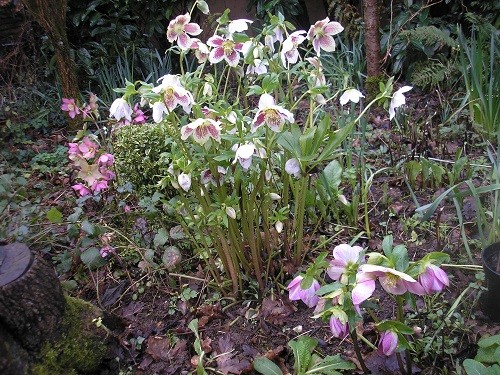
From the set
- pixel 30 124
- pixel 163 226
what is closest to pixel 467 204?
pixel 163 226

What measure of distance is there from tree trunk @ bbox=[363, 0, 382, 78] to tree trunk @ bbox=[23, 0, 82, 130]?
182cm

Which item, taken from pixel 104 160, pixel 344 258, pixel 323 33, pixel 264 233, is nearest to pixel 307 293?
pixel 344 258

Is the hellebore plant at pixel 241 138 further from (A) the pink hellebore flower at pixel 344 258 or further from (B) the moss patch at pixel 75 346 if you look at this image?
(B) the moss patch at pixel 75 346

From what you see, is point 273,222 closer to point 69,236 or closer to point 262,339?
point 262,339

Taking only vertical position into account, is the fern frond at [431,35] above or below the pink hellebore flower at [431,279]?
below

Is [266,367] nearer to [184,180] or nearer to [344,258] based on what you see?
[344,258]

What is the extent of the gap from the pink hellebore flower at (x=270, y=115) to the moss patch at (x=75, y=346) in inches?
30.4

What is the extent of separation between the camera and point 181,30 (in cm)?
156

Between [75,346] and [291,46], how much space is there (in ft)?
3.51

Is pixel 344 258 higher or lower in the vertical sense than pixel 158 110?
lower

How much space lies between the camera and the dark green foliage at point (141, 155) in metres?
2.29

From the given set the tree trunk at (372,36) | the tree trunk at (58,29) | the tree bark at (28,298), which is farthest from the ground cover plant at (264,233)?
the tree trunk at (58,29)

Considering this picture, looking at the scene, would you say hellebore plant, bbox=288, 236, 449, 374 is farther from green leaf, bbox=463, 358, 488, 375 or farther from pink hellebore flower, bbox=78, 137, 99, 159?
pink hellebore flower, bbox=78, 137, 99, 159

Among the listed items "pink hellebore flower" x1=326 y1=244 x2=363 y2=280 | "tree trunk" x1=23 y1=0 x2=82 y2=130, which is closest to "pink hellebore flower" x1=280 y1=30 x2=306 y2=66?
"pink hellebore flower" x1=326 y1=244 x2=363 y2=280
